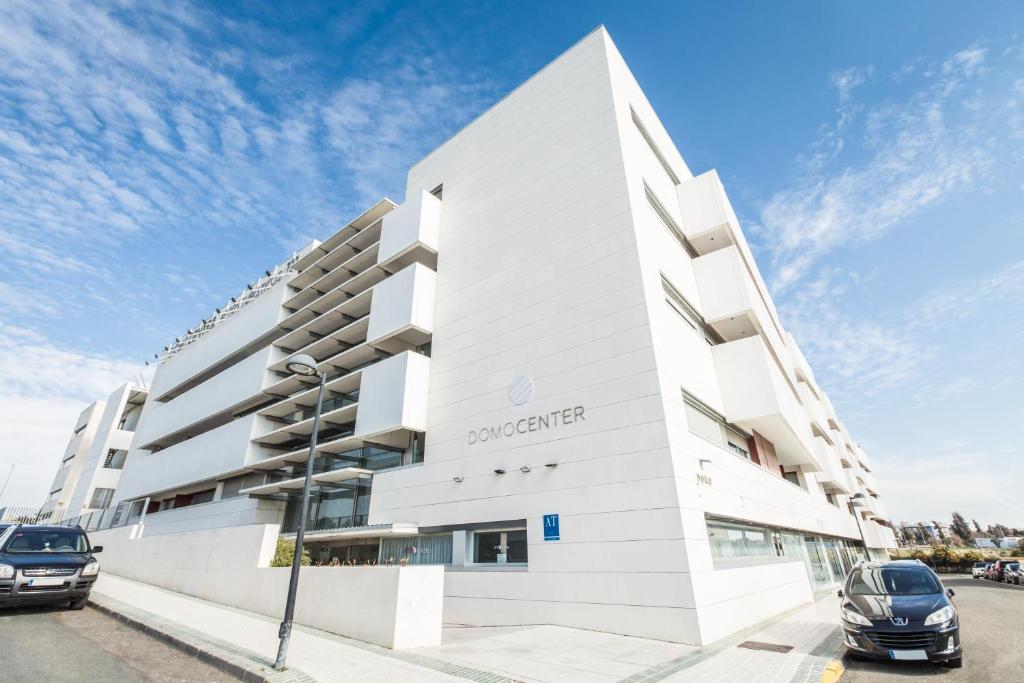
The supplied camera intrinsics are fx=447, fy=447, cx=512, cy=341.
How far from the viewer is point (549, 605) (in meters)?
12.1

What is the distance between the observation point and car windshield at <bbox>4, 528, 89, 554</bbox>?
10.9 m

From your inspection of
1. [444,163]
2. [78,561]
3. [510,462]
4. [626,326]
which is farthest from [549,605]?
[444,163]

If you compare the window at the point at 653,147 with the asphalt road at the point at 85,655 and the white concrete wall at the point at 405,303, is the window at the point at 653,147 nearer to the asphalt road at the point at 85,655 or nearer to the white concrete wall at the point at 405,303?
the white concrete wall at the point at 405,303

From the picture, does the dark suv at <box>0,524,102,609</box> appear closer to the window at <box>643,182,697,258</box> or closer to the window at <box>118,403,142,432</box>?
the window at <box>643,182,697,258</box>

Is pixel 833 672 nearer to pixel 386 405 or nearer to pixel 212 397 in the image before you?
pixel 386 405

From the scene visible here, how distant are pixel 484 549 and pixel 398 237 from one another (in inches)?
597

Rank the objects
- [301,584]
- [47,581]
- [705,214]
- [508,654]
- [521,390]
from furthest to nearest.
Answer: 1. [705,214]
2. [521,390]
3. [301,584]
4. [47,581]
5. [508,654]

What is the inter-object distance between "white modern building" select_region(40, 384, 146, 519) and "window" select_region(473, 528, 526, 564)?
4738cm

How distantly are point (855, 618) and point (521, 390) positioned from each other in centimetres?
983

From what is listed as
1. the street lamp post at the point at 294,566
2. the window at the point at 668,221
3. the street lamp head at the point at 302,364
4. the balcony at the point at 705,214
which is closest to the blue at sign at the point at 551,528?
the street lamp post at the point at 294,566

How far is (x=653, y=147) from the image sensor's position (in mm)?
20281

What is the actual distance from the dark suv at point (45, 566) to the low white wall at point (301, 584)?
3396mm

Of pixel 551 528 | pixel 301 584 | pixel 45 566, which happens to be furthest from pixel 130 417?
pixel 551 528

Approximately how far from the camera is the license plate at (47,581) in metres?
10.1
